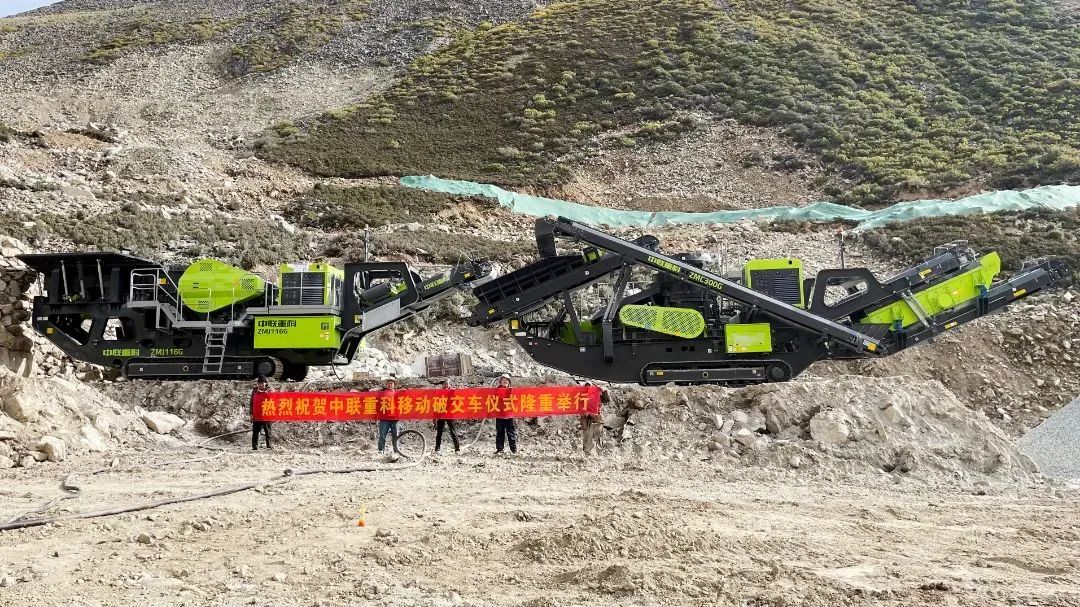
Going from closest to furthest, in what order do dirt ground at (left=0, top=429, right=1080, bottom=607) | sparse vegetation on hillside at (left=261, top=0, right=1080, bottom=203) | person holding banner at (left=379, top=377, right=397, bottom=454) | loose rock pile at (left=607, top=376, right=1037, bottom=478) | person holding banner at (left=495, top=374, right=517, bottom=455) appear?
dirt ground at (left=0, top=429, right=1080, bottom=607), loose rock pile at (left=607, top=376, right=1037, bottom=478), person holding banner at (left=495, top=374, right=517, bottom=455), person holding banner at (left=379, top=377, right=397, bottom=454), sparse vegetation on hillside at (left=261, top=0, right=1080, bottom=203)

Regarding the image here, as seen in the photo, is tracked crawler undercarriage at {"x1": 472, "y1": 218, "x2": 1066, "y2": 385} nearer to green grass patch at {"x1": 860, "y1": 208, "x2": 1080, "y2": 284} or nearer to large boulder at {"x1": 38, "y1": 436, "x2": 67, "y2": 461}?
large boulder at {"x1": 38, "y1": 436, "x2": 67, "y2": 461}

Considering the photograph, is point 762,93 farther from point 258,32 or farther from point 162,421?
point 162,421

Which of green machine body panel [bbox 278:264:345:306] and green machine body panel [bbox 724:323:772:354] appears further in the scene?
green machine body panel [bbox 278:264:345:306]

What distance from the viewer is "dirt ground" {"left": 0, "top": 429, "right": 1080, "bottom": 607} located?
6.11 m

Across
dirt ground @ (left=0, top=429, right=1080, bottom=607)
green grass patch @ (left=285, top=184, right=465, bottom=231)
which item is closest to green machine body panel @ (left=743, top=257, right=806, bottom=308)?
dirt ground @ (left=0, top=429, right=1080, bottom=607)

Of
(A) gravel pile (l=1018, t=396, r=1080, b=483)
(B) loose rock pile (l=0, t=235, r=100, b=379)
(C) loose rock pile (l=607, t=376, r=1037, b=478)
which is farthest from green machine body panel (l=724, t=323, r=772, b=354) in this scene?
(B) loose rock pile (l=0, t=235, r=100, b=379)

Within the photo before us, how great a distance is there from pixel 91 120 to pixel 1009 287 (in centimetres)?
3973

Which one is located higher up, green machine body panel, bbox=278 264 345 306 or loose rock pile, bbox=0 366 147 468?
green machine body panel, bbox=278 264 345 306

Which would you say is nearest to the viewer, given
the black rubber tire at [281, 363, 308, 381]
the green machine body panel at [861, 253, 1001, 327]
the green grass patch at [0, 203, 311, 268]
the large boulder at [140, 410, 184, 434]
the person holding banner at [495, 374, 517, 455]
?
the person holding banner at [495, 374, 517, 455]

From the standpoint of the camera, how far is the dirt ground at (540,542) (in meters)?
6.11

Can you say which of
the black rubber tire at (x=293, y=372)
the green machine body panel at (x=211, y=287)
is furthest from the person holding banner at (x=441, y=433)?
the green machine body panel at (x=211, y=287)

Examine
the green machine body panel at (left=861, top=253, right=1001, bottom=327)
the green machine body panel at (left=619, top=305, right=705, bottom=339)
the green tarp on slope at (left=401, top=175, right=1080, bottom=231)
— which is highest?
the green tarp on slope at (left=401, top=175, right=1080, bottom=231)

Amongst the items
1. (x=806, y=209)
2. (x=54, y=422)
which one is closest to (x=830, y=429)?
(x=54, y=422)

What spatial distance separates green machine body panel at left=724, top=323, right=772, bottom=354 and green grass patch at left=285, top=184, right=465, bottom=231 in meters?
16.9
